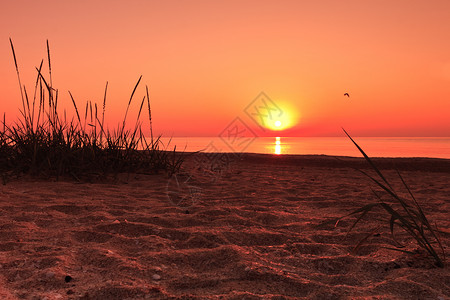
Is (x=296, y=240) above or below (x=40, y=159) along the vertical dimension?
below

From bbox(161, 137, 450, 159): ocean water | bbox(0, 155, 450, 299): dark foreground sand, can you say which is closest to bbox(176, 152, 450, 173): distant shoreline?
bbox(161, 137, 450, 159): ocean water

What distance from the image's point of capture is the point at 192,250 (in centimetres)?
205

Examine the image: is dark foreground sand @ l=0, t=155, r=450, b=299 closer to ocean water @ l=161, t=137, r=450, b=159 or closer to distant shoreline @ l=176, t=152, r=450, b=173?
ocean water @ l=161, t=137, r=450, b=159

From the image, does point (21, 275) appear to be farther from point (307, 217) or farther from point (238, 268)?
point (307, 217)

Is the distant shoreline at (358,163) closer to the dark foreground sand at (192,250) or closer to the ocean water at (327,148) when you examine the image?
the ocean water at (327,148)

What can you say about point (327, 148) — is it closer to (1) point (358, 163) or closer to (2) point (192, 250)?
(1) point (358, 163)

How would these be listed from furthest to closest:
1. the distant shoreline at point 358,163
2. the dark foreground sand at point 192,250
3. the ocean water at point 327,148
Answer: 1. the distant shoreline at point 358,163
2. the ocean water at point 327,148
3. the dark foreground sand at point 192,250

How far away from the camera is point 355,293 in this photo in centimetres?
154

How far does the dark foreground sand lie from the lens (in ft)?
5.09

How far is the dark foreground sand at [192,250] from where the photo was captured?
1.55 metres

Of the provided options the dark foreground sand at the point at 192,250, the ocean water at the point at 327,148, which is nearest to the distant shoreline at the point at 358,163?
the ocean water at the point at 327,148

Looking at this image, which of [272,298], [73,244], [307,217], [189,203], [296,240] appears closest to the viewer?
[272,298]

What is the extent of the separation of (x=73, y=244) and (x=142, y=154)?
2.95 m

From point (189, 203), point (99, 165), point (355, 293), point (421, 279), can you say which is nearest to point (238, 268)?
point (355, 293)
